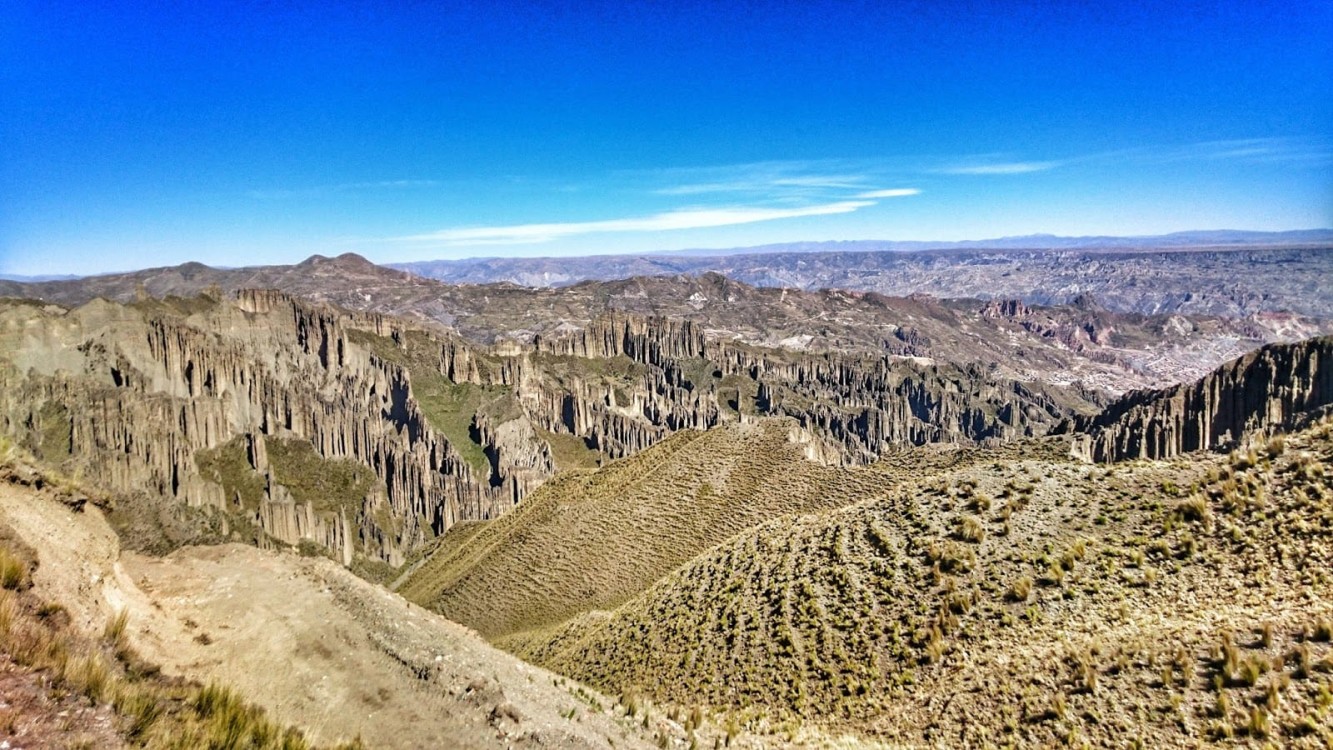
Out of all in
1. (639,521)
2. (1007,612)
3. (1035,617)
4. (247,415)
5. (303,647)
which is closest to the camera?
(303,647)

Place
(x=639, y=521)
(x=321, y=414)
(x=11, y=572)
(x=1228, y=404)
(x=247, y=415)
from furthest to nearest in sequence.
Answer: (x=321, y=414) < (x=247, y=415) < (x=1228, y=404) < (x=639, y=521) < (x=11, y=572)

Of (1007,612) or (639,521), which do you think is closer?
(1007,612)

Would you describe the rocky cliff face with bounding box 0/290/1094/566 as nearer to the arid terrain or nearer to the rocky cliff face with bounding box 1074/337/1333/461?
the arid terrain

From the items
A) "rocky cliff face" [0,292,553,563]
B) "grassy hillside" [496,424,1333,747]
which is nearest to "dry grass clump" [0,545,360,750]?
"grassy hillside" [496,424,1333,747]

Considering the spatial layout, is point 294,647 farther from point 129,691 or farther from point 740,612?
point 740,612

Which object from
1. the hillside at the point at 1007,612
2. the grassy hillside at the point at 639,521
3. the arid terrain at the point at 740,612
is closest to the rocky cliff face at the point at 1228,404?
the arid terrain at the point at 740,612

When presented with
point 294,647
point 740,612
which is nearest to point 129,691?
point 294,647
